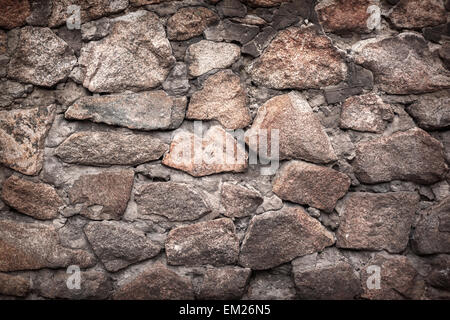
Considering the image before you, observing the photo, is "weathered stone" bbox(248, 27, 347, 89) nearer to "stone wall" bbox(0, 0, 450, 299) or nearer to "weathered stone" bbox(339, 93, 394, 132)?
"stone wall" bbox(0, 0, 450, 299)

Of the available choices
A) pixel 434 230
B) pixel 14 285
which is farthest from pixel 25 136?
pixel 434 230

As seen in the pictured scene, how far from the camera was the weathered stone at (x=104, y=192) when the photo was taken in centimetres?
160

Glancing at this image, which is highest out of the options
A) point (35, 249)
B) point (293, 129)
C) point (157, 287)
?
point (293, 129)

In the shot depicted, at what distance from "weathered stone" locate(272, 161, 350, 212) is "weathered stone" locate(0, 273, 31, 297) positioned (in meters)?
1.21

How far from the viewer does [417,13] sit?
158cm

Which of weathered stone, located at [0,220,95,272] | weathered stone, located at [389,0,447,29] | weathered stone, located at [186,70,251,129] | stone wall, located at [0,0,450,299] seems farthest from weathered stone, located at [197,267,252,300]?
weathered stone, located at [389,0,447,29]

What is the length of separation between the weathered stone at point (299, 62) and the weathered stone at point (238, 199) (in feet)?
1.59

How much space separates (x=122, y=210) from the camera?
1611 mm

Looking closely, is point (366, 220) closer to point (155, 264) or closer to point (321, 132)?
point (321, 132)

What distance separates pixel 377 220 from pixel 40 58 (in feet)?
5.43

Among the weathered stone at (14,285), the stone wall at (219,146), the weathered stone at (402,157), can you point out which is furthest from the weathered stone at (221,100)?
the weathered stone at (14,285)

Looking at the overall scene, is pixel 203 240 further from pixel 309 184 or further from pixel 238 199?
pixel 309 184

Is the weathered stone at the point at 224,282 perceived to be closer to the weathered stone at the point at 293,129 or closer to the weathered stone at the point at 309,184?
the weathered stone at the point at 309,184
